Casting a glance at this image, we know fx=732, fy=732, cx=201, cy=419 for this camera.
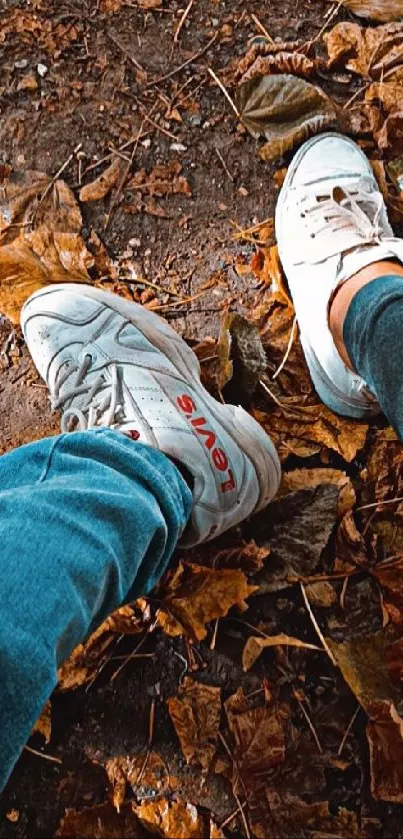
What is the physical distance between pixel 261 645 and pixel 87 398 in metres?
0.51

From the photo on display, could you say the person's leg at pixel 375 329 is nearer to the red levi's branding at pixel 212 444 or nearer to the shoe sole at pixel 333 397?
the shoe sole at pixel 333 397

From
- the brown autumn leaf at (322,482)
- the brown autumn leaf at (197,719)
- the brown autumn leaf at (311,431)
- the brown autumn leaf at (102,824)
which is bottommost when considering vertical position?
the brown autumn leaf at (102,824)

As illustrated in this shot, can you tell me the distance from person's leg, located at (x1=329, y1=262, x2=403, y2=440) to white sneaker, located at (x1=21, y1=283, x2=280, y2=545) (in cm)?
22

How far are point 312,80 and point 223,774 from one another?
4.37 ft

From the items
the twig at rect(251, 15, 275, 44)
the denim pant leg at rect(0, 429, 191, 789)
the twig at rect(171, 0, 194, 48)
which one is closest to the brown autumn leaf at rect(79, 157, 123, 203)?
the twig at rect(171, 0, 194, 48)

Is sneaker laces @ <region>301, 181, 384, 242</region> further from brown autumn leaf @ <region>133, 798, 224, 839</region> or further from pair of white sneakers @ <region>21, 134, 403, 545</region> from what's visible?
→ brown autumn leaf @ <region>133, 798, 224, 839</region>

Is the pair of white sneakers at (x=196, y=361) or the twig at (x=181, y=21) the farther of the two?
the twig at (x=181, y=21)

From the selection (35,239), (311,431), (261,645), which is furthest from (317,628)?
(35,239)

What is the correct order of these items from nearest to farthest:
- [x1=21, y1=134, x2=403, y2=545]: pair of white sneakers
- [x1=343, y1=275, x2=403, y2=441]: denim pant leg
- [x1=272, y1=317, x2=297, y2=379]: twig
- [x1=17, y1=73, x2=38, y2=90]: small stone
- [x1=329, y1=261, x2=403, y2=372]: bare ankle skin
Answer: [x1=343, y1=275, x2=403, y2=441]: denim pant leg
[x1=21, y1=134, x2=403, y2=545]: pair of white sneakers
[x1=329, y1=261, x2=403, y2=372]: bare ankle skin
[x1=272, y1=317, x2=297, y2=379]: twig
[x1=17, y1=73, x2=38, y2=90]: small stone

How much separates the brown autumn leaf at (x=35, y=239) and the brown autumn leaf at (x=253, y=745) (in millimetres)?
845

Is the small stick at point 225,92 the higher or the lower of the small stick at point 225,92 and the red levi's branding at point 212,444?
the higher

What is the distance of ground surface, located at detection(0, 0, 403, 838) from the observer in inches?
47.0

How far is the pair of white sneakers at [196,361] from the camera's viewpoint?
1.15 metres

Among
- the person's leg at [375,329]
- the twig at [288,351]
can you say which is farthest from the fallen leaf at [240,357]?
the person's leg at [375,329]
